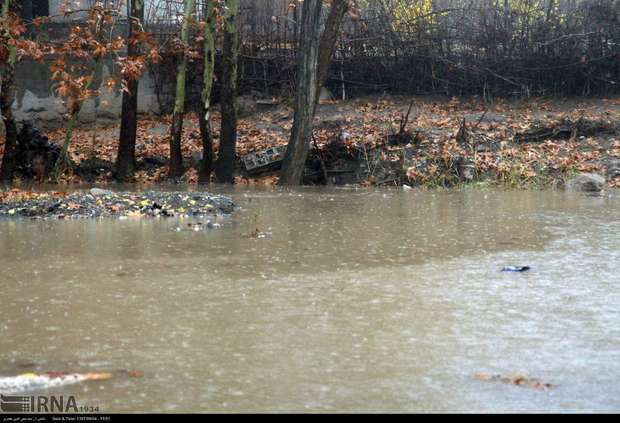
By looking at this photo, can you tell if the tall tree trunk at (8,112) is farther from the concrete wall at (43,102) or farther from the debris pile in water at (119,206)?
the debris pile in water at (119,206)

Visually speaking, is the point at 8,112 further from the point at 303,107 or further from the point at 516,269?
the point at 516,269

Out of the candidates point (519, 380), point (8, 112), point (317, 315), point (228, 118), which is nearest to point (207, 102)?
point (228, 118)

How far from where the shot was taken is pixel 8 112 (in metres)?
17.3

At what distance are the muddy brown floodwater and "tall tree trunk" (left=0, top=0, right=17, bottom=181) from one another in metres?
8.02

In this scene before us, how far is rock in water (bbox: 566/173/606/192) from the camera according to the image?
1526cm

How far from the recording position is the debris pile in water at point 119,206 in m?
10.7

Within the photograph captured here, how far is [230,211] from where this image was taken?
1107 centimetres

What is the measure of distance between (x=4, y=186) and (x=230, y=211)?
6.83 meters

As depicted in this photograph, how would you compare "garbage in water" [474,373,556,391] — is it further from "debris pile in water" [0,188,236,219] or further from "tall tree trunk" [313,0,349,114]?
"tall tree trunk" [313,0,349,114]

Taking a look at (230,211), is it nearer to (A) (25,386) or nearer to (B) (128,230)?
(B) (128,230)

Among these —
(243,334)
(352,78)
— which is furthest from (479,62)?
(243,334)

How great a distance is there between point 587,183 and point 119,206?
7737mm

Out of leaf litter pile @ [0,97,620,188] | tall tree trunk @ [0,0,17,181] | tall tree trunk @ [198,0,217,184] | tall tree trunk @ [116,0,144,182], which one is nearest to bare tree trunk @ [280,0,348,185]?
leaf litter pile @ [0,97,620,188]
